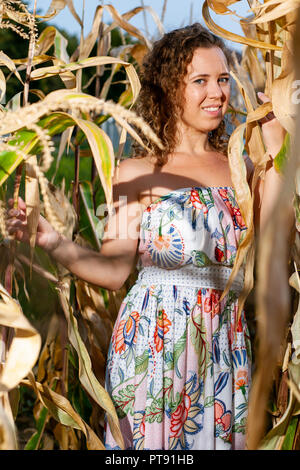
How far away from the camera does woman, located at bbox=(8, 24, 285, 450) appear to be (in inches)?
36.8

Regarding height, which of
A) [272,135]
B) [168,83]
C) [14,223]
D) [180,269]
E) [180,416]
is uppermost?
[168,83]

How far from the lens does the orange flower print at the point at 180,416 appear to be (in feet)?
3.05

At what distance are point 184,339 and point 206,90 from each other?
0.44 m

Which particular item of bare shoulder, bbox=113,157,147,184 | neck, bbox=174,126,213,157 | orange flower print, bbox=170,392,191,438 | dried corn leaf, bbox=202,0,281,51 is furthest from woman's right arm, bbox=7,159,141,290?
dried corn leaf, bbox=202,0,281,51

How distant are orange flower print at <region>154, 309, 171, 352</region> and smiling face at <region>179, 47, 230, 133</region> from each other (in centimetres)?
35

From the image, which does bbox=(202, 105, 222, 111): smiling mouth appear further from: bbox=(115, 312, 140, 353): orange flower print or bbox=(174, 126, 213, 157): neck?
bbox=(115, 312, 140, 353): orange flower print

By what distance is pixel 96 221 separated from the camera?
136 cm

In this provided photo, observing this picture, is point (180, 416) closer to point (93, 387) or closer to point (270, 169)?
point (93, 387)

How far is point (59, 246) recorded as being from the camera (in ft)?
3.03

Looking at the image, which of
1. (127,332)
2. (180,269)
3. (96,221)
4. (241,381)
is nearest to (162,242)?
(180,269)

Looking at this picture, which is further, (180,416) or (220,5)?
(180,416)

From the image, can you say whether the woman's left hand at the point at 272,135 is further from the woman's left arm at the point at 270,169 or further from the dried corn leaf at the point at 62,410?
the dried corn leaf at the point at 62,410

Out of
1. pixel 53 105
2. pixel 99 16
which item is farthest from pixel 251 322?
pixel 53 105

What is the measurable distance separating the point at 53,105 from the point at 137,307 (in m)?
0.54
